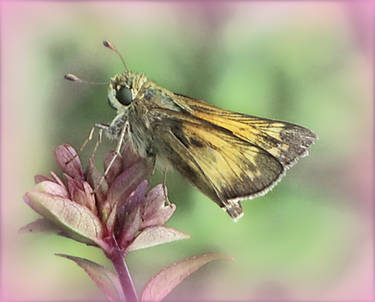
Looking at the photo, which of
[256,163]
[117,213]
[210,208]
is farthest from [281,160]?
[210,208]

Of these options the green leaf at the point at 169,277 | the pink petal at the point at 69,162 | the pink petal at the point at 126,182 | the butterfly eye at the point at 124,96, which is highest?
the butterfly eye at the point at 124,96

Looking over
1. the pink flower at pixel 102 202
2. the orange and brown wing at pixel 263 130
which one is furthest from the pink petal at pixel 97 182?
the orange and brown wing at pixel 263 130

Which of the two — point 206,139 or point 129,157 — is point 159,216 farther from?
point 206,139

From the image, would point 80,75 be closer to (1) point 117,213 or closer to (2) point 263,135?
Answer: (2) point 263,135

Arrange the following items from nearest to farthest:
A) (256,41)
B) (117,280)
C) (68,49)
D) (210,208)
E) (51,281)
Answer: (117,280)
(51,281)
(210,208)
(68,49)
(256,41)

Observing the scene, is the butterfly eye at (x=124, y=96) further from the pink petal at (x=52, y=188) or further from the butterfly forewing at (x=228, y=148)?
the pink petal at (x=52, y=188)
